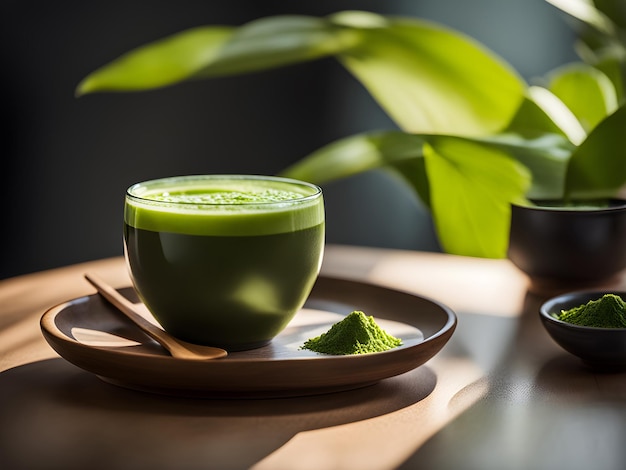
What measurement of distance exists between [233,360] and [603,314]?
0.89ft

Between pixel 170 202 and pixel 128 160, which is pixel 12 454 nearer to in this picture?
pixel 170 202

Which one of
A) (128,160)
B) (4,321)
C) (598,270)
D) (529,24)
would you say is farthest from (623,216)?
(529,24)

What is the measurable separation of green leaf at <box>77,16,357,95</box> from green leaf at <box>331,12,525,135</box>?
0.10 ft

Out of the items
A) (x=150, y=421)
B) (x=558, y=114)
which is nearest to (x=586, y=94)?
(x=558, y=114)

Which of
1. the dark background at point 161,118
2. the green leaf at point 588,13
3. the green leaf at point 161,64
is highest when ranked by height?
the green leaf at point 588,13

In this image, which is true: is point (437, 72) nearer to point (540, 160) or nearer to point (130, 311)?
point (540, 160)

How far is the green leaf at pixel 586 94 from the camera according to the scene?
40.1 inches

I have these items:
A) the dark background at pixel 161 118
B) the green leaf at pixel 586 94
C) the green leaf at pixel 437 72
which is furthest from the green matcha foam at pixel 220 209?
the dark background at pixel 161 118

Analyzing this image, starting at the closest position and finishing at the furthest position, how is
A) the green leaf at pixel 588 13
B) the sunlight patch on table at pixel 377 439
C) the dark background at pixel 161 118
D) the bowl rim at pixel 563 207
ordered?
1. the sunlight patch on table at pixel 377 439
2. the bowl rim at pixel 563 207
3. the green leaf at pixel 588 13
4. the dark background at pixel 161 118

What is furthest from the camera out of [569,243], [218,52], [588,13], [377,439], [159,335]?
[588,13]

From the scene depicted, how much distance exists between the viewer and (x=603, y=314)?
2.15 ft

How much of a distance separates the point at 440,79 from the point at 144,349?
1.65ft

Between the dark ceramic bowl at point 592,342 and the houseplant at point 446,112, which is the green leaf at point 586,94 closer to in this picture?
the houseplant at point 446,112

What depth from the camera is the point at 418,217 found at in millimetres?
1992
